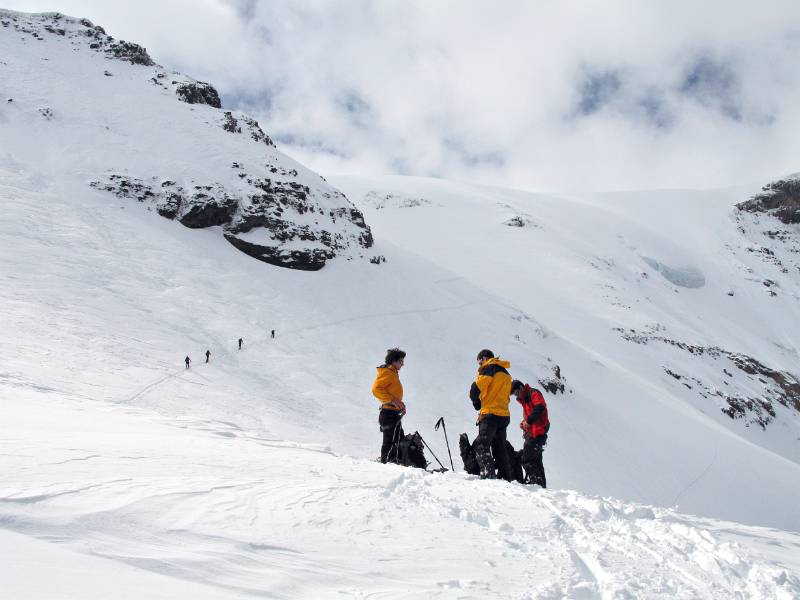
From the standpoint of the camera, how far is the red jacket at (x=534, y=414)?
28.3 feet

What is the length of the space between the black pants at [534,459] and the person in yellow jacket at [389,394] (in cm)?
216

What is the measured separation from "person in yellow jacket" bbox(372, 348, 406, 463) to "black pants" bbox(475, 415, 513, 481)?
1407 mm

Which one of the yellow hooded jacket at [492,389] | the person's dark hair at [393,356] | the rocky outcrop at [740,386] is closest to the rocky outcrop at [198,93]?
the rocky outcrop at [740,386]

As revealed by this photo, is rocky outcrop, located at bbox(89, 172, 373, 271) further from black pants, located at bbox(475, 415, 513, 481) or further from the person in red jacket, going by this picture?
black pants, located at bbox(475, 415, 513, 481)

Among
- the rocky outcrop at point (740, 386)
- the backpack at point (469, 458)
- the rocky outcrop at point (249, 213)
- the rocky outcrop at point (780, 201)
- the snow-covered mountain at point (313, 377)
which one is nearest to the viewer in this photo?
the snow-covered mountain at point (313, 377)

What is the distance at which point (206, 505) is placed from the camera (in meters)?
4.07

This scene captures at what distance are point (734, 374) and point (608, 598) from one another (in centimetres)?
5013

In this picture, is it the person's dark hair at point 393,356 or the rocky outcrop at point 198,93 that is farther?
the rocky outcrop at point 198,93

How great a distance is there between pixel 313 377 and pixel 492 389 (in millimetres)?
13314

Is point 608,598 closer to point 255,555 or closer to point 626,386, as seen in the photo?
point 255,555

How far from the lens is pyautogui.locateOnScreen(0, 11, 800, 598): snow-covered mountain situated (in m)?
3.64

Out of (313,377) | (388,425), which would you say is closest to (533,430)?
(388,425)

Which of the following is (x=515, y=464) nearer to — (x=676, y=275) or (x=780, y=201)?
(x=676, y=275)

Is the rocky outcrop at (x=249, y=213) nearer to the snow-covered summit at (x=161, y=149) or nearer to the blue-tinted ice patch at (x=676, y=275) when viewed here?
the snow-covered summit at (x=161, y=149)
